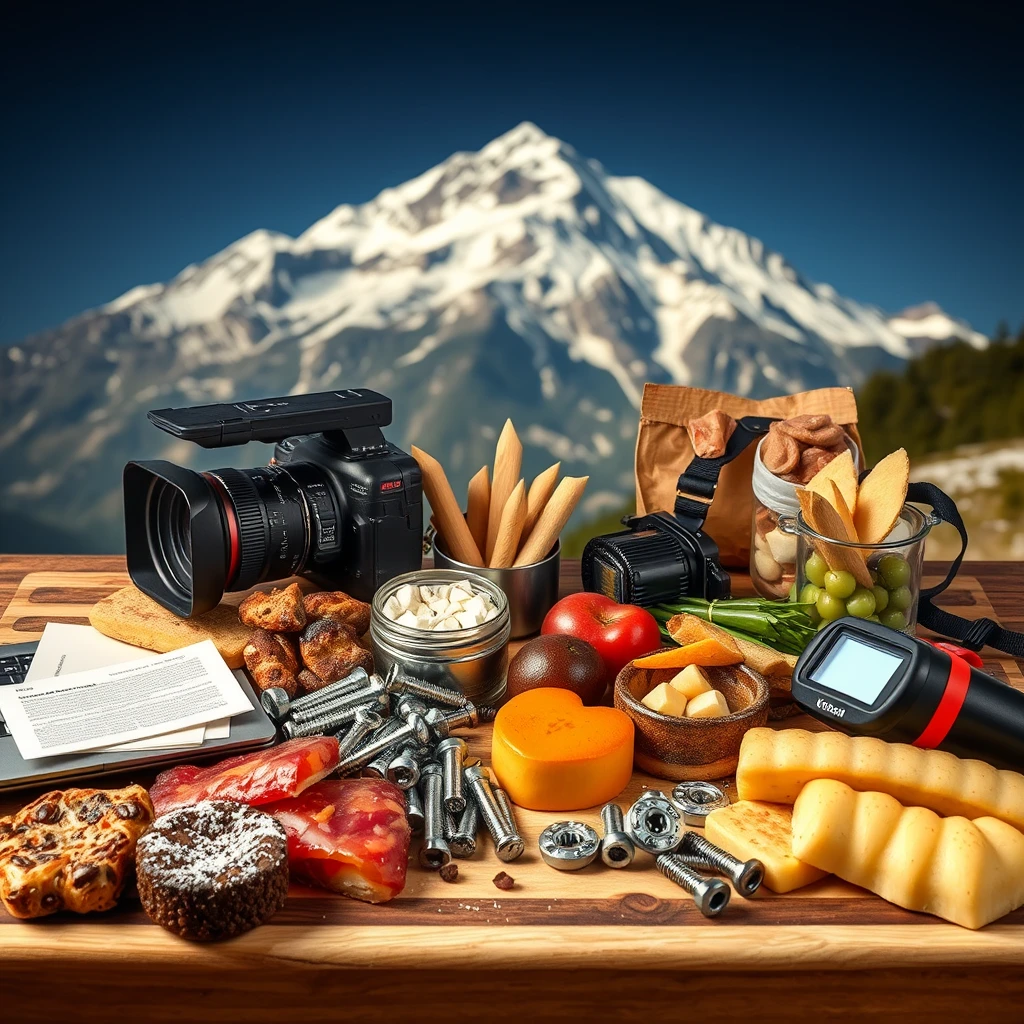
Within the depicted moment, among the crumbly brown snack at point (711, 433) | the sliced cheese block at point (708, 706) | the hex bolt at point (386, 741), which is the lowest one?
the hex bolt at point (386, 741)

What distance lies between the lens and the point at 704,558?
2.16 meters

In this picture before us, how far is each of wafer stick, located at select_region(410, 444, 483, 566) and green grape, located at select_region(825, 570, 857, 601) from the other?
2.15 ft

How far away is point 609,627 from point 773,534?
426 mm

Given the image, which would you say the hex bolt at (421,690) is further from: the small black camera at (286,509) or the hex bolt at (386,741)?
the small black camera at (286,509)

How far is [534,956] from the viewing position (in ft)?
4.48

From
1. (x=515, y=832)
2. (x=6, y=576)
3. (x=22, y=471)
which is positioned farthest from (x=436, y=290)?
(x=515, y=832)

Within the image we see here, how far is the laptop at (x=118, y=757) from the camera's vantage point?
1603 mm

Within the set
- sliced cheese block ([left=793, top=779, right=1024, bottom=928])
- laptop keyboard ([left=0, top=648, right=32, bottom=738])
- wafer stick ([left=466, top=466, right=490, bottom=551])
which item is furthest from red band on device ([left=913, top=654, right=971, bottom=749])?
laptop keyboard ([left=0, top=648, right=32, bottom=738])

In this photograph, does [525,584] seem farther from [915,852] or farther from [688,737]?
[915,852]

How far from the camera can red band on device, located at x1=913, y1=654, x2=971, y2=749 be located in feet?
5.14

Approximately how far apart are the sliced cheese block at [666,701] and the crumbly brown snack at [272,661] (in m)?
0.59

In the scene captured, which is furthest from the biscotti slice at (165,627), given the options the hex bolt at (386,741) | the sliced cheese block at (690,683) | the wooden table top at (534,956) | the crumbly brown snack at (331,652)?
the sliced cheese block at (690,683)

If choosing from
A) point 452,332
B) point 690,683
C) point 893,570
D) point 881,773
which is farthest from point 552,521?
point 452,332

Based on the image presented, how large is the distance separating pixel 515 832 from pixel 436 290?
4.20 m
